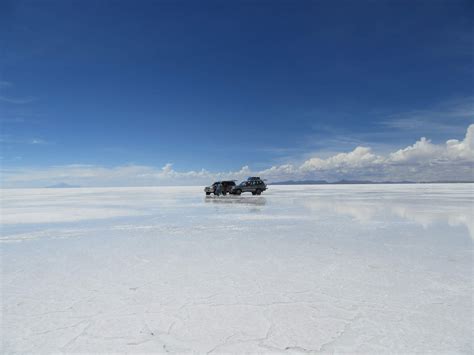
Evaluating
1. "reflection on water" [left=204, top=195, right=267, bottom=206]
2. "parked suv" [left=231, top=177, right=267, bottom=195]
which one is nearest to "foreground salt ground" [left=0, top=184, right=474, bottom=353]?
"reflection on water" [left=204, top=195, right=267, bottom=206]

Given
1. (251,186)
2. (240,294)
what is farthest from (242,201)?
(240,294)

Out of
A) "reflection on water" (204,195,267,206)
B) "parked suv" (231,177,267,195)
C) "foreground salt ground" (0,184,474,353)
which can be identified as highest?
"parked suv" (231,177,267,195)

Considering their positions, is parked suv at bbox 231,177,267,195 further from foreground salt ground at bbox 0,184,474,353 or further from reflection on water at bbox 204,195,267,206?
foreground salt ground at bbox 0,184,474,353

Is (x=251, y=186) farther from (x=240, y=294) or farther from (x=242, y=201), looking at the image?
(x=240, y=294)

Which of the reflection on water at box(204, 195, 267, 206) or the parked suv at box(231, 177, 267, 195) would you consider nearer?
the reflection on water at box(204, 195, 267, 206)

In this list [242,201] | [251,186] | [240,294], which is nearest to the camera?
[240,294]

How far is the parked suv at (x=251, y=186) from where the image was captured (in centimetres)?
3756

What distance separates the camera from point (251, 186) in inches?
1499

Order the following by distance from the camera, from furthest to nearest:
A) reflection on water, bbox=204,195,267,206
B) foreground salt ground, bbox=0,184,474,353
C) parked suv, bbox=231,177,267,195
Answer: parked suv, bbox=231,177,267,195
reflection on water, bbox=204,195,267,206
foreground salt ground, bbox=0,184,474,353

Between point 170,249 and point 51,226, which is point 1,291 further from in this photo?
point 51,226

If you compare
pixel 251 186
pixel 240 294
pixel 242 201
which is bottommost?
pixel 240 294

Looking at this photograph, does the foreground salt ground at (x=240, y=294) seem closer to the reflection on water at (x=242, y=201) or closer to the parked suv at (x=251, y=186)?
the reflection on water at (x=242, y=201)

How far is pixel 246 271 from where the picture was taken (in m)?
6.52

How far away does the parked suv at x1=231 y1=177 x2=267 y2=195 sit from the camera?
37562 millimetres
